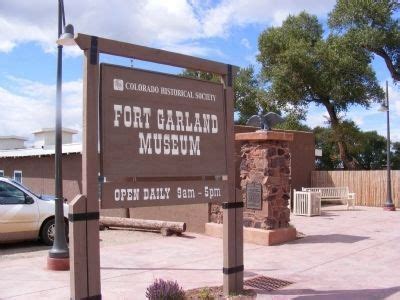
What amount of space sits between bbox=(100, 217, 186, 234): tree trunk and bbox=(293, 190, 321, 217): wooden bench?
6.67 m

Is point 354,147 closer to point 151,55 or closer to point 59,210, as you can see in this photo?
point 59,210

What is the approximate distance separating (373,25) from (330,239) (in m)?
19.8

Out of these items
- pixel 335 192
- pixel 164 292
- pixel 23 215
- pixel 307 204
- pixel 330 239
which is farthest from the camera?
pixel 335 192

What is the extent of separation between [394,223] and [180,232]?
23.1ft

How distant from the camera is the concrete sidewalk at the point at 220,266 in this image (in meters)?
7.20

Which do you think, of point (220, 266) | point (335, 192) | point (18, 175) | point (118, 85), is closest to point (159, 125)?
point (118, 85)

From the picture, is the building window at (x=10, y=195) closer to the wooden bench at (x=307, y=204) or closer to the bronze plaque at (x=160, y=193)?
the bronze plaque at (x=160, y=193)

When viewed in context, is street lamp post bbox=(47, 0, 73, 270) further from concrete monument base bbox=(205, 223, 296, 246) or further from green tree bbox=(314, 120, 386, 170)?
green tree bbox=(314, 120, 386, 170)

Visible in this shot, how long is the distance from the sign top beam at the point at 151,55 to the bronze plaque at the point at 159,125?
173 millimetres

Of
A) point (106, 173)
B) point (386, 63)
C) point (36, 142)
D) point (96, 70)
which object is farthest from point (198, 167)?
point (36, 142)

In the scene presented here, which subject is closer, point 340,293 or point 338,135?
point 340,293

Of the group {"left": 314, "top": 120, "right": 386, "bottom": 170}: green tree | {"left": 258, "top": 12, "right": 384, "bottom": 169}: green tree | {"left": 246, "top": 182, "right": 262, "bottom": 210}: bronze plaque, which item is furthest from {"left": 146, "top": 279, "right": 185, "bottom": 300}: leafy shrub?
{"left": 314, "top": 120, "right": 386, "bottom": 170}: green tree

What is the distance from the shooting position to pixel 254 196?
38.8 feet

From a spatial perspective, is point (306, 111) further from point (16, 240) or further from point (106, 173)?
point (106, 173)
